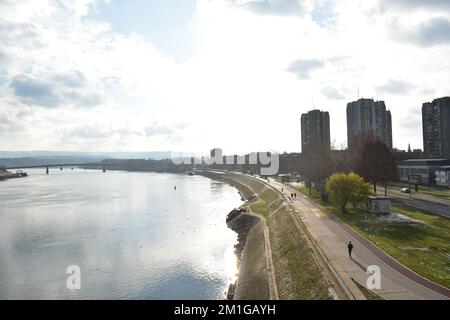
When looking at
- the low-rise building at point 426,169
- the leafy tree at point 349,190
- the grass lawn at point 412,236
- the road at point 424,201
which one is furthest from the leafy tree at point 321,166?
the grass lawn at point 412,236

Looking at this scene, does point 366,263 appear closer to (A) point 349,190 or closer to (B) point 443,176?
(A) point 349,190

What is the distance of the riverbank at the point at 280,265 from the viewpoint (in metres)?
25.0

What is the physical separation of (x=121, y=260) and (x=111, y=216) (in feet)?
99.0

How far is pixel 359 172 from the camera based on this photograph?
67.6 metres

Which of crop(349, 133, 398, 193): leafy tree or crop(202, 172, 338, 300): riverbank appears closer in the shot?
crop(202, 172, 338, 300): riverbank

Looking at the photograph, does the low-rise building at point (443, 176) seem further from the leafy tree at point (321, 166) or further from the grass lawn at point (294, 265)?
the grass lawn at point (294, 265)

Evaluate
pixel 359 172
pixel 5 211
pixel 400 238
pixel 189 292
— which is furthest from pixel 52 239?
pixel 359 172

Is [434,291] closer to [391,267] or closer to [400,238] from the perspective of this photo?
[391,267]

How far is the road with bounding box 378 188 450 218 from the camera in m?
49.4

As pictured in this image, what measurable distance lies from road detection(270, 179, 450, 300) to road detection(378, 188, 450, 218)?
1603cm

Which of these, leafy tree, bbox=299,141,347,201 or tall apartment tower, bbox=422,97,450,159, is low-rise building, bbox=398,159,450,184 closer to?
leafy tree, bbox=299,141,347,201

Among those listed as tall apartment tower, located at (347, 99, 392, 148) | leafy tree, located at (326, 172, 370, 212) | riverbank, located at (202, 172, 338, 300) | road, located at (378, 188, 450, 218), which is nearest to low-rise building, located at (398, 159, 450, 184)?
road, located at (378, 188, 450, 218)

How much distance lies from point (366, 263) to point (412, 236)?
11563 mm
